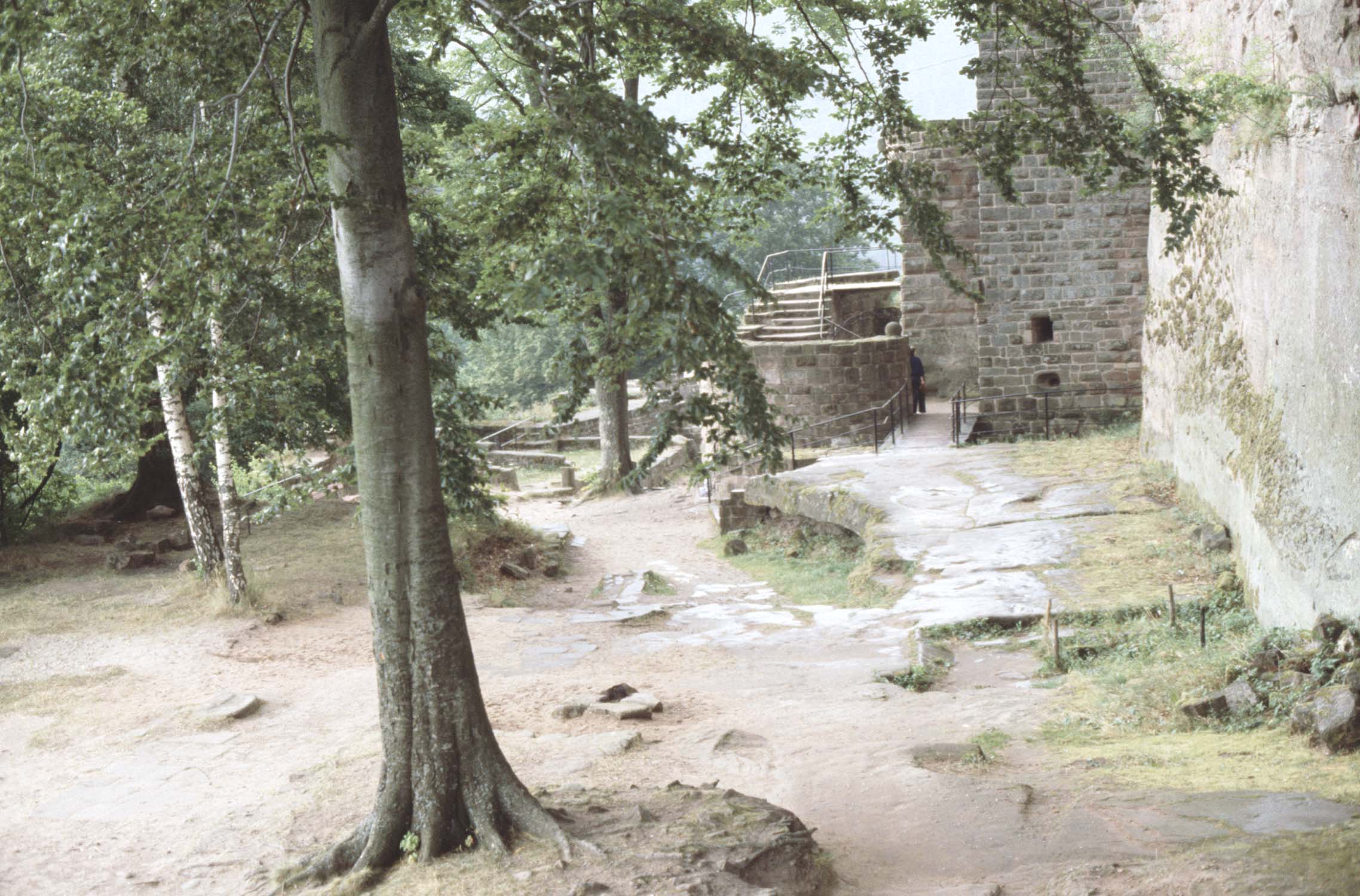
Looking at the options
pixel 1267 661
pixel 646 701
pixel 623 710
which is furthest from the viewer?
pixel 646 701

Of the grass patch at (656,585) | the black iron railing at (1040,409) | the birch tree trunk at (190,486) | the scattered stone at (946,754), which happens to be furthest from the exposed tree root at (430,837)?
the black iron railing at (1040,409)

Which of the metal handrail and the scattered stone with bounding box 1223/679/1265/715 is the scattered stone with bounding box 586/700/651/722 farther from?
the metal handrail

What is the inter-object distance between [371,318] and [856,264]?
128 feet

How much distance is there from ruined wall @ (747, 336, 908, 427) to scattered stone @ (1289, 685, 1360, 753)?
1436 cm

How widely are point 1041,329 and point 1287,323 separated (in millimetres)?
10190

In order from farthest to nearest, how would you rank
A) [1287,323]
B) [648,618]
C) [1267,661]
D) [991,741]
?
[648,618] < [1287,323] < [1267,661] < [991,741]

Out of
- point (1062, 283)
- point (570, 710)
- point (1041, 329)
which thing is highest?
point (1062, 283)

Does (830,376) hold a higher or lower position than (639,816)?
higher

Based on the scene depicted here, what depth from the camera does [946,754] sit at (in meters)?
7.14

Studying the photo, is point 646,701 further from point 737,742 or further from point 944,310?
point 944,310

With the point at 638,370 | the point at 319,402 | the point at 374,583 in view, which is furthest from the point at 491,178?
the point at 638,370

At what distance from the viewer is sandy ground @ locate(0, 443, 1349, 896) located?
589 centimetres

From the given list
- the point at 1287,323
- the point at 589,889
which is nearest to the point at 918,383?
the point at 1287,323

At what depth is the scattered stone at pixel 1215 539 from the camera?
10508 millimetres
